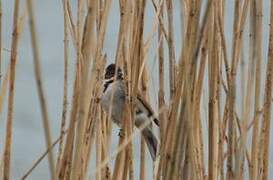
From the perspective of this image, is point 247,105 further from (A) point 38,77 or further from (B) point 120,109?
(B) point 120,109

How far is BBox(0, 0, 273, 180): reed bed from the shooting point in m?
0.75

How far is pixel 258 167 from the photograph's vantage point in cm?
106

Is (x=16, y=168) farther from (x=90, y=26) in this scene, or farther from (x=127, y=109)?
(x=90, y=26)

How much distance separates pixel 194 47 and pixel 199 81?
0.15m

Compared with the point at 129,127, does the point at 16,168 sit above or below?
below

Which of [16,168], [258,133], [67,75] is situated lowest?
[16,168]

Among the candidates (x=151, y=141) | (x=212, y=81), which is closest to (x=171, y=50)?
(x=212, y=81)

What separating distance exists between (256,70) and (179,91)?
0.59 feet

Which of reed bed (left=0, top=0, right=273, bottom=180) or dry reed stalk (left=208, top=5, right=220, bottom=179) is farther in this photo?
dry reed stalk (left=208, top=5, right=220, bottom=179)

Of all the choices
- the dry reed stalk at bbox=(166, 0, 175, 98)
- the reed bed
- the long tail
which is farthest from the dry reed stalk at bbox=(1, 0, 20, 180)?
the long tail

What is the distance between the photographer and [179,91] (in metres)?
0.78

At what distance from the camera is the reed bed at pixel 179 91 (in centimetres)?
75

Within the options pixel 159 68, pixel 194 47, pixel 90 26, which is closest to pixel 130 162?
pixel 159 68

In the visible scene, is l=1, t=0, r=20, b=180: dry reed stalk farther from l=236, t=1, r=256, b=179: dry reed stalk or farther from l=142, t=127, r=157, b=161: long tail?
l=142, t=127, r=157, b=161: long tail
